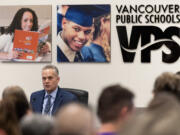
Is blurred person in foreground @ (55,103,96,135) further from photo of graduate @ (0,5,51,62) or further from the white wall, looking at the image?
photo of graduate @ (0,5,51,62)

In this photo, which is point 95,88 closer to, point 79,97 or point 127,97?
point 79,97

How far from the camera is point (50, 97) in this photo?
531 centimetres

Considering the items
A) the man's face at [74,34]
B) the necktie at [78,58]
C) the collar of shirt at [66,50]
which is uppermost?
the man's face at [74,34]

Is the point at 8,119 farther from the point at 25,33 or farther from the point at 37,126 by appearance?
the point at 25,33

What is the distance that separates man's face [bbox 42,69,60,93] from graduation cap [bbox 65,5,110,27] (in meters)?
1.18

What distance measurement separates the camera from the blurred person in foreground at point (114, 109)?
2.61 metres

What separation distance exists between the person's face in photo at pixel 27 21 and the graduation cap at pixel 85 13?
0.59 metres

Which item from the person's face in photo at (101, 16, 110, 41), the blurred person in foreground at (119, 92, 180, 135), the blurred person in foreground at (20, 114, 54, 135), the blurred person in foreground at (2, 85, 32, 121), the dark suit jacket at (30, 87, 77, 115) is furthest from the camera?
the person's face in photo at (101, 16, 110, 41)

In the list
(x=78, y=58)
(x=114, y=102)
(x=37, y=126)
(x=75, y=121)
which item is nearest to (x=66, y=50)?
(x=78, y=58)

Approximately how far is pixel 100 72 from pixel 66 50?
617 mm

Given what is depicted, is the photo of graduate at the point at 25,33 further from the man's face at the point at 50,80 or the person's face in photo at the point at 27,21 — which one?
the man's face at the point at 50,80

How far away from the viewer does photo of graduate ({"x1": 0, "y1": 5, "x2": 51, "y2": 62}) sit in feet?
21.1

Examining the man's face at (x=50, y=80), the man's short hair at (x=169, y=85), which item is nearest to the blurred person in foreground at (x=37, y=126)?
the man's short hair at (x=169, y=85)

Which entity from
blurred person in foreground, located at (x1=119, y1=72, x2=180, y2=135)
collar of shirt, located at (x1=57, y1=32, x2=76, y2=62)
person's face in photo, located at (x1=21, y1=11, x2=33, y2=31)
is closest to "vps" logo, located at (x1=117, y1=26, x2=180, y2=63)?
collar of shirt, located at (x1=57, y1=32, x2=76, y2=62)
